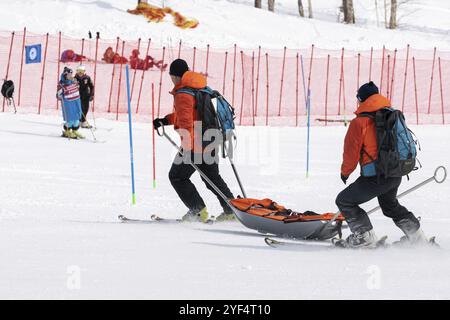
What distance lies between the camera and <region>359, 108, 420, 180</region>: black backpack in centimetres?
695

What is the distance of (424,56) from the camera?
37.0 metres

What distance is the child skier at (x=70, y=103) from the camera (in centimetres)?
1852

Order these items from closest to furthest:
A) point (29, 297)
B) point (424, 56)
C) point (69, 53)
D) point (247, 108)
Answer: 1. point (29, 297)
2. point (247, 108)
3. point (69, 53)
4. point (424, 56)

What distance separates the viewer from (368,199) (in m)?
7.23

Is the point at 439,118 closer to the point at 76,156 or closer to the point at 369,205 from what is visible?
the point at 76,156

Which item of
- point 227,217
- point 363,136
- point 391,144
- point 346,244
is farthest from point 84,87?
point 391,144

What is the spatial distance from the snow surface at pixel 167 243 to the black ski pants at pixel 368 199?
0.23 m

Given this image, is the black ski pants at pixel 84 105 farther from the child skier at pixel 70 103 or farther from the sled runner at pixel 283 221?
the sled runner at pixel 283 221

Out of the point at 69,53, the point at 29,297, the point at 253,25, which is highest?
the point at 253,25

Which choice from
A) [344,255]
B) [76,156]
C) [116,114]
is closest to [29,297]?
[344,255]

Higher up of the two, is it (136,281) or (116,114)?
(116,114)

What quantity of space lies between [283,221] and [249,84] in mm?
21746

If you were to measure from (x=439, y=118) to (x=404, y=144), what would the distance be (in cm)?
1934

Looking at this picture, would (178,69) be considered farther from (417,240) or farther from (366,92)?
(417,240)
